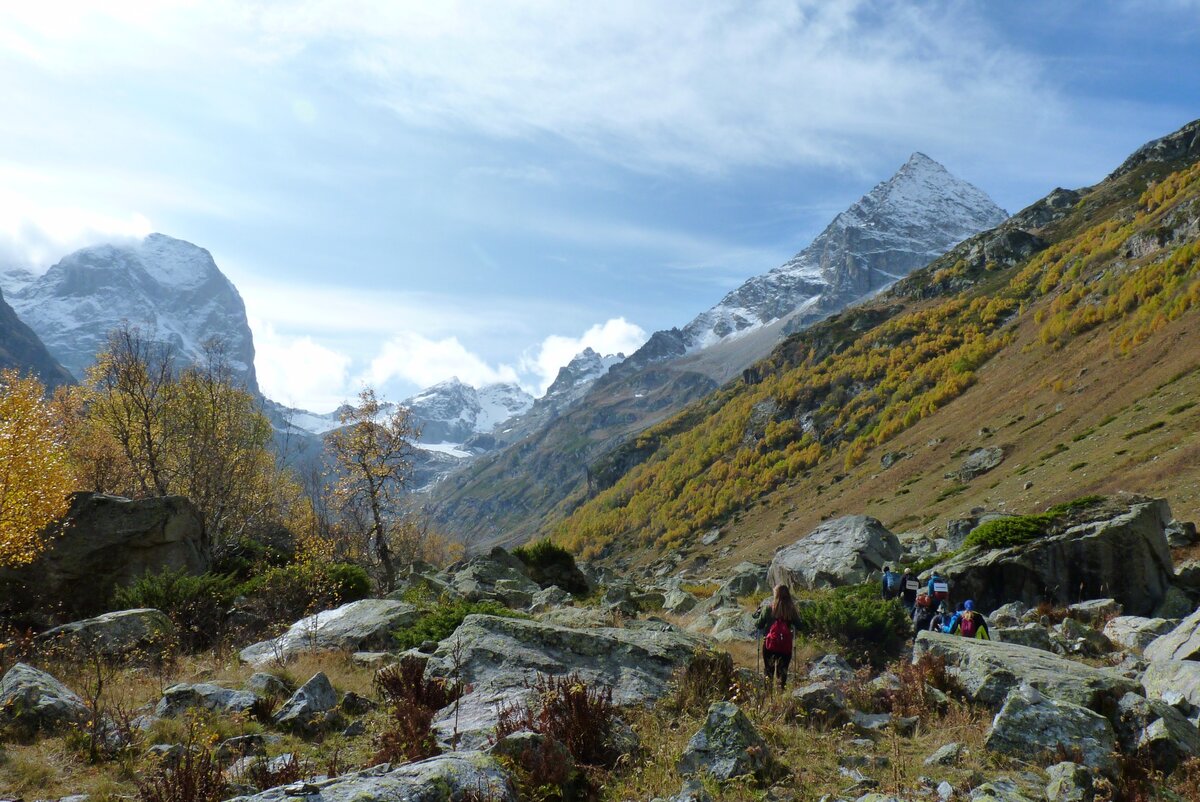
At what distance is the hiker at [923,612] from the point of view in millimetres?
17484

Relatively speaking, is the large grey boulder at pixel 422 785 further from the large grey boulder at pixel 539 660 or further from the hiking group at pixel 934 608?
the hiking group at pixel 934 608

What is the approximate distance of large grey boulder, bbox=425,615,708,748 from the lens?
9.21 meters

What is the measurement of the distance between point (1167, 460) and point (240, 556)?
45755 millimetres

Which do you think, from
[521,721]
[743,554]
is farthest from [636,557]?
[521,721]

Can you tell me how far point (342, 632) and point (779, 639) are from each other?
9480 millimetres

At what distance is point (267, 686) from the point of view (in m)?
Answer: 9.77

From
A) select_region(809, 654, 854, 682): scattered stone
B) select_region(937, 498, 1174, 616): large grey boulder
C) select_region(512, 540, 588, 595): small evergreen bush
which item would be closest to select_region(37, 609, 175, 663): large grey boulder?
select_region(809, 654, 854, 682): scattered stone

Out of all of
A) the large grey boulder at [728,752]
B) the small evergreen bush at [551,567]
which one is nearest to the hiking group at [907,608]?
the large grey boulder at [728,752]

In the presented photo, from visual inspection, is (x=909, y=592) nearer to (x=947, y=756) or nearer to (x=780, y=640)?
(x=780, y=640)

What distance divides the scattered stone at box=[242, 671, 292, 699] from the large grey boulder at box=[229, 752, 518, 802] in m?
4.75

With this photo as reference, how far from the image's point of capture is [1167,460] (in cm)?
3356

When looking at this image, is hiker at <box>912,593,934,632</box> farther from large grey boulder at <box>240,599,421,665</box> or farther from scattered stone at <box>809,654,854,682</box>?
large grey boulder at <box>240,599,421,665</box>

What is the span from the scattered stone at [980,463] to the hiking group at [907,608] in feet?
128

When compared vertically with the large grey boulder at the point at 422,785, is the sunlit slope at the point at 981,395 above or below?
above
